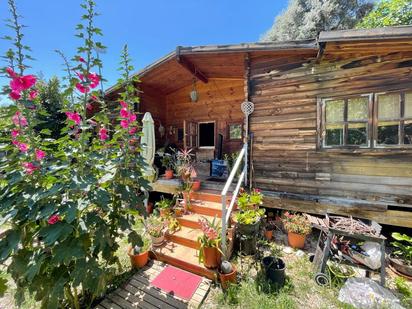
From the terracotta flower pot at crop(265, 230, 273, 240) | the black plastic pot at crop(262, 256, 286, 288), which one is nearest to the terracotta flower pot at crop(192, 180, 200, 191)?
the terracotta flower pot at crop(265, 230, 273, 240)

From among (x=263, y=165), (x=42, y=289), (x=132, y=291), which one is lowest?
(x=132, y=291)

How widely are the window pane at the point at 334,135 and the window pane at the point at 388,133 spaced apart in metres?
0.66

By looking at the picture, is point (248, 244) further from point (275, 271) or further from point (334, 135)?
point (334, 135)

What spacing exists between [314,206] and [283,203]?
662mm

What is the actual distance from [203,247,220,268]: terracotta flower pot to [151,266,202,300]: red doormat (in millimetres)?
307

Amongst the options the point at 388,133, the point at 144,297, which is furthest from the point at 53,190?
the point at 388,133

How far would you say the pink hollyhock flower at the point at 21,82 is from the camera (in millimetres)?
1917

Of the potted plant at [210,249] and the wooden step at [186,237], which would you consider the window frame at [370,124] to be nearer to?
the potted plant at [210,249]

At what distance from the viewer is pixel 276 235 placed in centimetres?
469

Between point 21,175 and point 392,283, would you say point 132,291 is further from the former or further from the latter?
point 392,283

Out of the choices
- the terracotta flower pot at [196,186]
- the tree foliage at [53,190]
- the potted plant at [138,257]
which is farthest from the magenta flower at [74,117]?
the terracotta flower pot at [196,186]

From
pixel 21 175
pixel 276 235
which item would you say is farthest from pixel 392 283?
pixel 21 175

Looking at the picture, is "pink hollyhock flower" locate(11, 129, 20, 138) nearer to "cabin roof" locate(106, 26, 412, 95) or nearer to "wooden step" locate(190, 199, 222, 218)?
"cabin roof" locate(106, 26, 412, 95)

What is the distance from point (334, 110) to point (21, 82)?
526 centimetres
